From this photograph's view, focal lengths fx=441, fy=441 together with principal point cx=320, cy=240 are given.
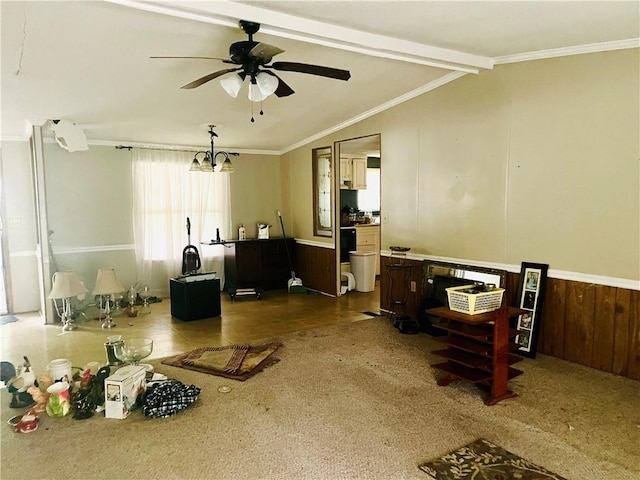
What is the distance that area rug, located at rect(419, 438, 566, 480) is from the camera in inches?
92.0

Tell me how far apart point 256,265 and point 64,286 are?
2803 mm

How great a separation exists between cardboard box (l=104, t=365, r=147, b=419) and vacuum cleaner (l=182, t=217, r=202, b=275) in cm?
359

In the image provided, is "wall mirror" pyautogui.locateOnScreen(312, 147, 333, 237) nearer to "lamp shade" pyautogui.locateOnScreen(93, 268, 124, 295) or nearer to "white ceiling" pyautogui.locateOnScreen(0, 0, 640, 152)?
"white ceiling" pyautogui.locateOnScreen(0, 0, 640, 152)

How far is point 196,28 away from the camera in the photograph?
311 cm

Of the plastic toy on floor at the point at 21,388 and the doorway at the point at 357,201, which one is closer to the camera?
the plastic toy on floor at the point at 21,388

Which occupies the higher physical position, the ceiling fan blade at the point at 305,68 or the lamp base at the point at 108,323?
the ceiling fan blade at the point at 305,68

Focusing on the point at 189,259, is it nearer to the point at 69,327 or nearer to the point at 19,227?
the point at 69,327

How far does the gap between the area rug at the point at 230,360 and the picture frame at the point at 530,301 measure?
7.55ft

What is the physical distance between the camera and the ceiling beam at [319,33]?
2.75 metres

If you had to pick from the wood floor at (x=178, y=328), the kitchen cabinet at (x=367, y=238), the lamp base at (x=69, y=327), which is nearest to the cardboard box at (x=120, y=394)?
the wood floor at (x=178, y=328)

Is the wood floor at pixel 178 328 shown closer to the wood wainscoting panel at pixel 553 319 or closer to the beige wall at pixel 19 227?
the beige wall at pixel 19 227

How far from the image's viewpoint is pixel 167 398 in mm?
3117

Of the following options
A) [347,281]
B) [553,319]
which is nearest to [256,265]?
[347,281]

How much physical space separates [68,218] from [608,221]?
6.37 metres
